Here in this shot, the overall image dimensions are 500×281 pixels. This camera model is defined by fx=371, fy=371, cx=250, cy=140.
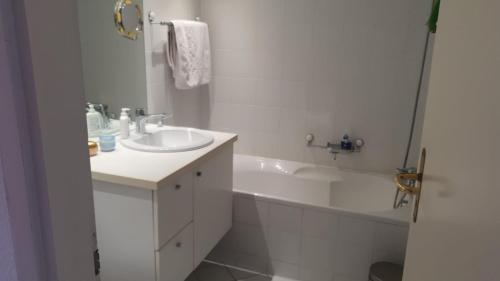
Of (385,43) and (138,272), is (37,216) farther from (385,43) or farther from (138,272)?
(385,43)

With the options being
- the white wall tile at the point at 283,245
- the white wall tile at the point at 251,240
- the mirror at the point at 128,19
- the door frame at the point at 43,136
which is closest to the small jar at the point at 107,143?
the mirror at the point at 128,19

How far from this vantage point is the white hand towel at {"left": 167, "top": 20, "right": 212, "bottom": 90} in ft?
7.57

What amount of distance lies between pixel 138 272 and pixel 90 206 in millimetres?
1036

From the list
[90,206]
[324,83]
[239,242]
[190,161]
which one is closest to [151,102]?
[190,161]

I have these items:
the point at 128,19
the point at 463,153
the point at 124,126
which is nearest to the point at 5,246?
the point at 463,153

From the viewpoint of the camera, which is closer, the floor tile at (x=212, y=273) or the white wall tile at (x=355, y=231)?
the white wall tile at (x=355, y=231)

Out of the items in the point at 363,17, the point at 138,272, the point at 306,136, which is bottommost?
the point at 138,272

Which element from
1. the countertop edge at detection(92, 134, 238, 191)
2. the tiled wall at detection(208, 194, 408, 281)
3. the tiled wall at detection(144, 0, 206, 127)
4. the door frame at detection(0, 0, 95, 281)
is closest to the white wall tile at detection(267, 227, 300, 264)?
the tiled wall at detection(208, 194, 408, 281)

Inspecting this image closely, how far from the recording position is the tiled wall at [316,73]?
247cm

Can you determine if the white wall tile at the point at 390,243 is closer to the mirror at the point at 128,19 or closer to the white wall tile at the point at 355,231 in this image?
the white wall tile at the point at 355,231

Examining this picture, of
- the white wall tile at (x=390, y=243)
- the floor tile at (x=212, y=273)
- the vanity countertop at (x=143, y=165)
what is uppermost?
the vanity countertop at (x=143, y=165)

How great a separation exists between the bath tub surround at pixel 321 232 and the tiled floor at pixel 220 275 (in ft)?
0.19

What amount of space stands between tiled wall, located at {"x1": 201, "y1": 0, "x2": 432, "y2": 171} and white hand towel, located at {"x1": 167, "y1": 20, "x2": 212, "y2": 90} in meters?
0.40

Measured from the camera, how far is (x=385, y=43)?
2.47 m
